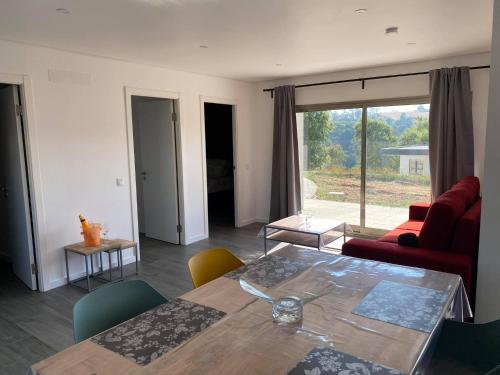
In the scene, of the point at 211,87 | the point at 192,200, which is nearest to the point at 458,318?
the point at 192,200

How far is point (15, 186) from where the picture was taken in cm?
393

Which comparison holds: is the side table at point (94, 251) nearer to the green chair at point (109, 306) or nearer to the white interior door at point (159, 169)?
the white interior door at point (159, 169)

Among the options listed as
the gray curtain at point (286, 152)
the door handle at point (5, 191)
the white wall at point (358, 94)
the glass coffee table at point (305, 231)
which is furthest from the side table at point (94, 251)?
the white wall at point (358, 94)

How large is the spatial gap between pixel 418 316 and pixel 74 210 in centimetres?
362

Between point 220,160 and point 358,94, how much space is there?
3560mm

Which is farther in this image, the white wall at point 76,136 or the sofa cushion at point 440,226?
the white wall at point 76,136

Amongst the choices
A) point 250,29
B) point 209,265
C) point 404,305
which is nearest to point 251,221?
point 250,29

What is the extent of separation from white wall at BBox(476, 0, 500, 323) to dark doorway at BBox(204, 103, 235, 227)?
17.4 feet

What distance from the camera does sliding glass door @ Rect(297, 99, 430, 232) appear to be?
521 cm

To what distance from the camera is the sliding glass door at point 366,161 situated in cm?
521

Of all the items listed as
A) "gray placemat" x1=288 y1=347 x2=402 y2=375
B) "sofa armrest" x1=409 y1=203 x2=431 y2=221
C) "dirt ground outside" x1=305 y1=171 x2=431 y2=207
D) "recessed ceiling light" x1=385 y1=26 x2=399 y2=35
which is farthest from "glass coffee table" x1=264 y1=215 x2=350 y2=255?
"gray placemat" x1=288 y1=347 x2=402 y2=375

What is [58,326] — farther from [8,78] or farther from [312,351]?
[312,351]

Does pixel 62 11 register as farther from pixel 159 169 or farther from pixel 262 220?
pixel 262 220

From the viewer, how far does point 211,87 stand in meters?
5.62
